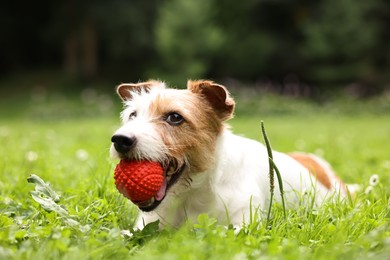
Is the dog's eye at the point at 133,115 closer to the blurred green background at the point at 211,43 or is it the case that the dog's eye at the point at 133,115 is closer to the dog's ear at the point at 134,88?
the dog's ear at the point at 134,88

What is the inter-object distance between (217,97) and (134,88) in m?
0.65

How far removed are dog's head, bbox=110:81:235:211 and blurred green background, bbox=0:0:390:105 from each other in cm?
1654

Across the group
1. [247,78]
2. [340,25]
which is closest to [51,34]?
[247,78]

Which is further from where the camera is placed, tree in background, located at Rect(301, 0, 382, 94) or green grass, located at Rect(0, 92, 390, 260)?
tree in background, located at Rect(301, 0, 382, 94)

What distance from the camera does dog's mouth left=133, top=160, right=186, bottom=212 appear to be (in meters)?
2.60

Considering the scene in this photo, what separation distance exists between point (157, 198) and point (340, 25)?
2173 cm

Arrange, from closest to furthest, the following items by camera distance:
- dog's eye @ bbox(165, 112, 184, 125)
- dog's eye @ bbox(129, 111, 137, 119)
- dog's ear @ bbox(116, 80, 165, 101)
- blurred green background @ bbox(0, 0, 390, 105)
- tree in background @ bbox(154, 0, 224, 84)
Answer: dog's eye @ bbox(165, 112, 184, 125) → dog's eye @ bbox(129, 111, 137, 119) → dog's ear @ bbox(116, 80, 165, 101) → tree in background @ bbox(154, 0, 224, 84) → blurred green background @ bbox(0, 0, 390, 105)

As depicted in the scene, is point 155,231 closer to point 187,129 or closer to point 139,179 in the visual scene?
point 139,179

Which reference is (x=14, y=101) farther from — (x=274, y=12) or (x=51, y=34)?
(x=274, y=12)

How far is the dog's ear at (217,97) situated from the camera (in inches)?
117

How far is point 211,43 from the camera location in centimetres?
2120

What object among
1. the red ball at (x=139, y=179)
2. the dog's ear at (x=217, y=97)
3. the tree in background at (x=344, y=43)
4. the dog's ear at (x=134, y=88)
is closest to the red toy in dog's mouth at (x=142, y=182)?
the red ball at (x=139, y=179)

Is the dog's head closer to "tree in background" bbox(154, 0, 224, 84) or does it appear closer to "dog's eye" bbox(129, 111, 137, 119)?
"dog's eye" bbox(129, 111, 137, 119)

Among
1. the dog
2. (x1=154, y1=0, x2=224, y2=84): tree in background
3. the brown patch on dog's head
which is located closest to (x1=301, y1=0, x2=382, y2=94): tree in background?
(x1=154, y1=0, x2=224, y2=84): tree in background
